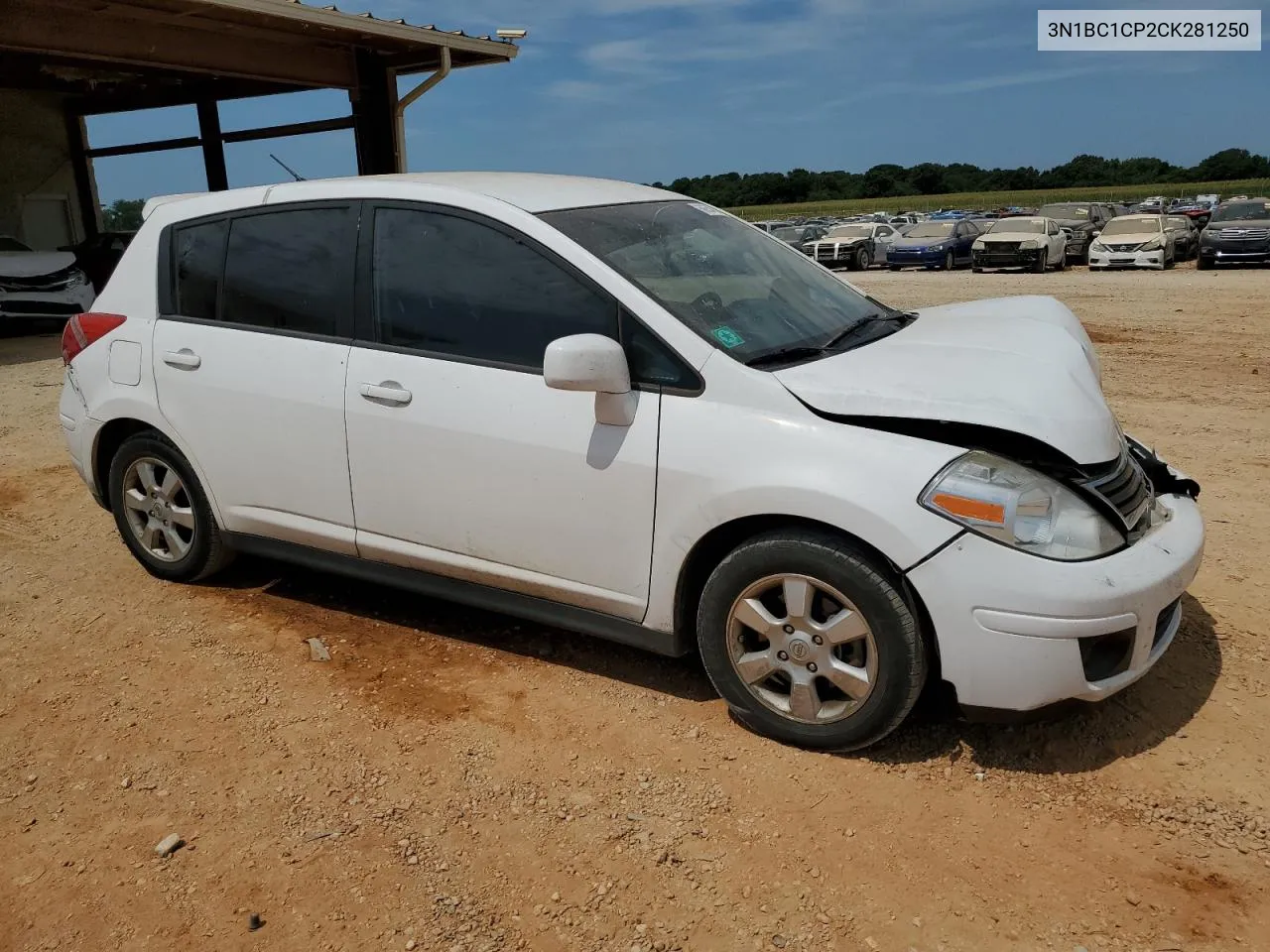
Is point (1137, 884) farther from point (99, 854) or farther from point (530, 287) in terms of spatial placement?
point (99, 854)

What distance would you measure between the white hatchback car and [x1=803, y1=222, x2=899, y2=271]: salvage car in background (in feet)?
83.6

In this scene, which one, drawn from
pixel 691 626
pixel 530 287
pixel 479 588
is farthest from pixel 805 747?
pixel 530 287

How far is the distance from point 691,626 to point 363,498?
1360 millimetres

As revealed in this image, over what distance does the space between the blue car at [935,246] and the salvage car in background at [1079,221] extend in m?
2.54

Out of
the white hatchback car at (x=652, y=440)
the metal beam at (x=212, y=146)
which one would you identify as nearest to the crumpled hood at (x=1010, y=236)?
the metal beam at (x=212, y=146)

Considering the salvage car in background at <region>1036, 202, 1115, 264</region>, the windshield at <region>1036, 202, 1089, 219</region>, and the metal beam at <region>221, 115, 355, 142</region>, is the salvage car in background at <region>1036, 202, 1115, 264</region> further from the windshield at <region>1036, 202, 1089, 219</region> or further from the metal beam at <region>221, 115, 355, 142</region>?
the metal beam at <region>221, 115, 355, 142</region>

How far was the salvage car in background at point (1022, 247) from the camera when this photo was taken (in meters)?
24.5

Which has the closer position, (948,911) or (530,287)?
(948,911)

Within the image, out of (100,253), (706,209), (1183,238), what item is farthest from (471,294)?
(1183,238)

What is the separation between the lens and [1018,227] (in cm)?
2569

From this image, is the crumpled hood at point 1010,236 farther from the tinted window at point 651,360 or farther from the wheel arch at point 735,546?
the tinted window at point 651,360

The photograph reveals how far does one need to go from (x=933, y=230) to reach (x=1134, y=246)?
18.7ft

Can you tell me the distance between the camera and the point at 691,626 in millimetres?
3359

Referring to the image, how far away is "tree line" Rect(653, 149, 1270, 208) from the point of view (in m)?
92.1
